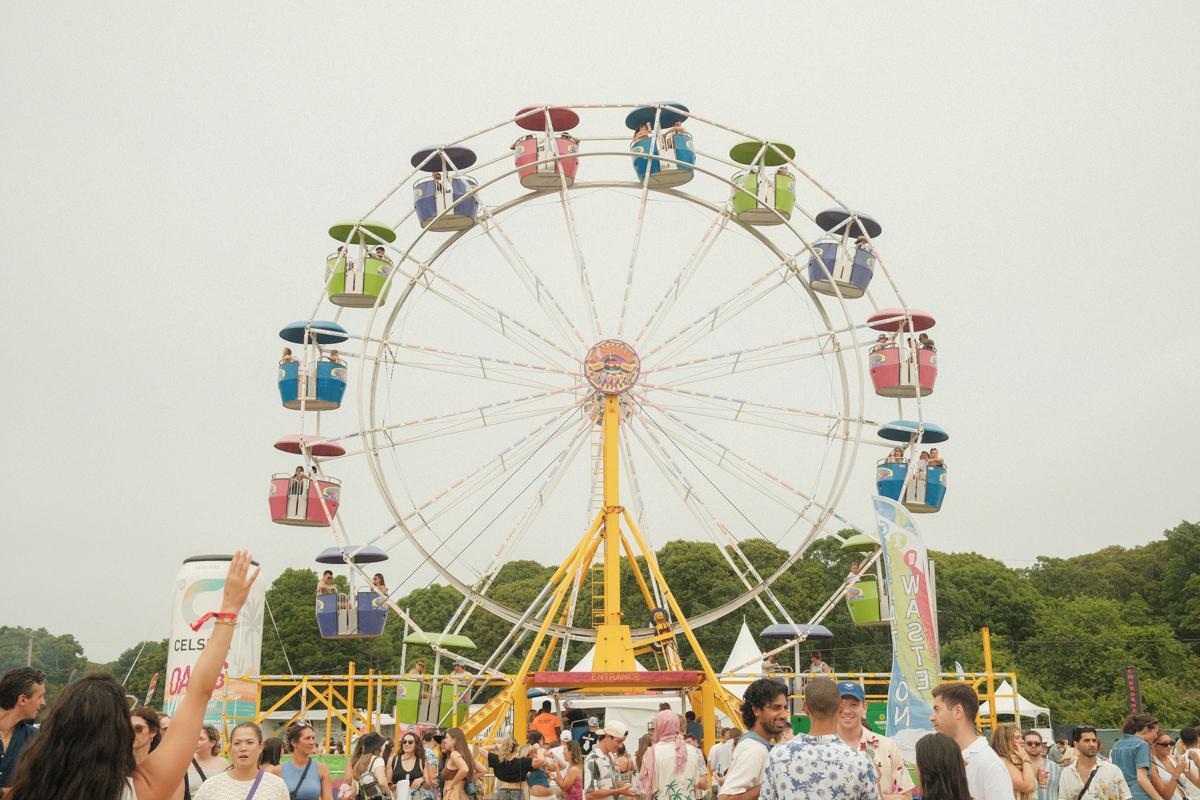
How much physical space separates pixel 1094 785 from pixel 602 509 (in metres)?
13.9

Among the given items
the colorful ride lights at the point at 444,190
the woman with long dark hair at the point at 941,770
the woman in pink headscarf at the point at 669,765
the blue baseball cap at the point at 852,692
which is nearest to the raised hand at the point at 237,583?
the woman with long dark hair at the point at 941,770

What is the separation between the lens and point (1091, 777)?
28.9 feet

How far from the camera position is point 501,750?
10.4 m

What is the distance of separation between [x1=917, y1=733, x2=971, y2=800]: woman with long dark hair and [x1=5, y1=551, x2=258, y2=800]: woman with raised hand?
299 cm

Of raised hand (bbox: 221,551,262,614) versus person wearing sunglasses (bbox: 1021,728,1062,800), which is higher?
raised hand (bbox: 221,551,262,614)

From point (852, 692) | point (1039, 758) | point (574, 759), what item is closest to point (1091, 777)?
point (1039, 758)

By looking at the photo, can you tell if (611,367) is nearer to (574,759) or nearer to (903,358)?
(903,358)

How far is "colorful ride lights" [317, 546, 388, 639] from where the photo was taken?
70.1 ft

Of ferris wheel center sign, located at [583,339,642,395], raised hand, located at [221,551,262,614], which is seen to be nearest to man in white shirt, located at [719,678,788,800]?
raised hand, located at [221,551,262,614]

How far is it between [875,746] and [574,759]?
4596 mm

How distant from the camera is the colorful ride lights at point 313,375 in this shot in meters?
22.0

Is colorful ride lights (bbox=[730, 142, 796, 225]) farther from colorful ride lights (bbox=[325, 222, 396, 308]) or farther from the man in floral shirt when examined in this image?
the man in floral shirt

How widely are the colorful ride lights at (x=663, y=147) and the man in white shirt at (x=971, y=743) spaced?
1760cm

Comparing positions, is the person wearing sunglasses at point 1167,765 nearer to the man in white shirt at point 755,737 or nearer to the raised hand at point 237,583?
the man in white shirt at point 755,737
